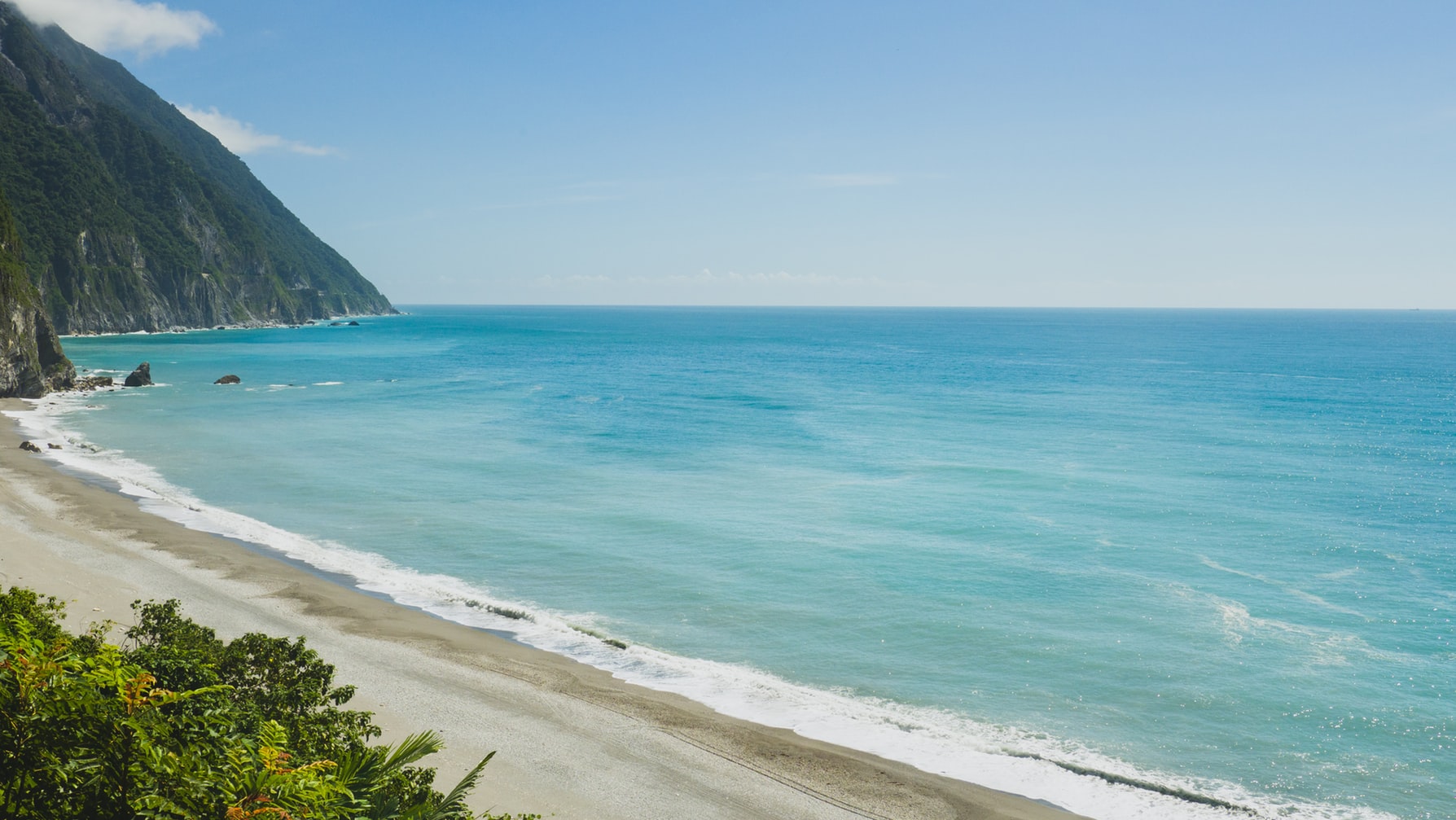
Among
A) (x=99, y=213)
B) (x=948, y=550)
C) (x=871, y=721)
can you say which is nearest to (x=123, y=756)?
(x=871, y=721)

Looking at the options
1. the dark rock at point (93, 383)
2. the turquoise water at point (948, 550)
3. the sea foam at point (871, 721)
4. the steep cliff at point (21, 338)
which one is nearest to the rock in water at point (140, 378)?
the dark rock at point (93, 383)

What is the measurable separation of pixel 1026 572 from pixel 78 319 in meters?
163

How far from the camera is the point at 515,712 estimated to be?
20406 mm

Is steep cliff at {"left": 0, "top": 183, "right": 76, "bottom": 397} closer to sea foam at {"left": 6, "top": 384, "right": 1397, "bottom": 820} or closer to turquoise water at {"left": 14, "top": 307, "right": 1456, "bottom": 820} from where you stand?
turquoise water at {"left": 14, "top": 307, "right": 1456, "bottom": 820}

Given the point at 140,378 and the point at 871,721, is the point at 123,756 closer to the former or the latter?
the point at 871,721

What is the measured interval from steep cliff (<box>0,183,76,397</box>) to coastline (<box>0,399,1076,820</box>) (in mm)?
51201

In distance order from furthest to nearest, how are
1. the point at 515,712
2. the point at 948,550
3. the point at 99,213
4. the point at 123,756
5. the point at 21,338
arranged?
the point at 99,213 → the point at 21,338 → the point at 948,550 → the point at 515,712 → the point at 123,756

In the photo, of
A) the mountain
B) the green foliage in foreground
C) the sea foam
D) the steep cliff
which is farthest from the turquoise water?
the mountain

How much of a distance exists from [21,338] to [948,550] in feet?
258

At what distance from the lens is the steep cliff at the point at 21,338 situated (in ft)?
231

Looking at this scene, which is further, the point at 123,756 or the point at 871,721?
the point at 871,721

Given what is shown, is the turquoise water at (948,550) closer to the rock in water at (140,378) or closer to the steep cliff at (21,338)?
the rock in water at (140,378)

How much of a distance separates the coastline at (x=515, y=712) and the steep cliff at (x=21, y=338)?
168 ft

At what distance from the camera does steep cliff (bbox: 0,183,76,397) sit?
231 ft
